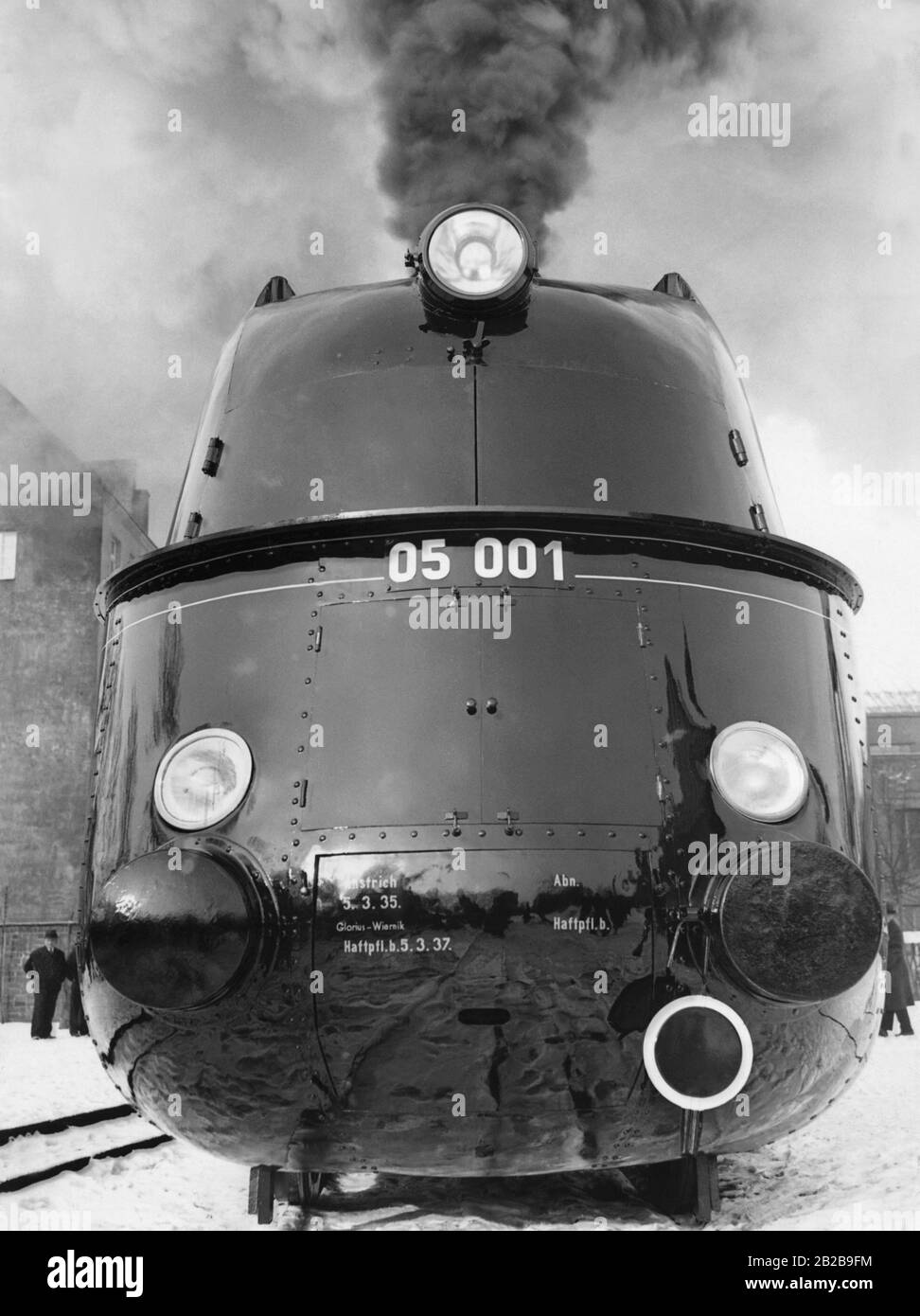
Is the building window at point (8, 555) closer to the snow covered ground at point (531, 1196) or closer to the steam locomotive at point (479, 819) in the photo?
the snow covered ground at point (531, 1196)

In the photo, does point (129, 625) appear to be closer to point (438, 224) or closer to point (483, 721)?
point (483, 721)

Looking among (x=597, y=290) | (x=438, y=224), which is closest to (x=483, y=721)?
(x=438, y=224)

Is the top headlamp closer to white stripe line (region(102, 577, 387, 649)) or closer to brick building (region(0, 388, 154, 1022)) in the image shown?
white stripe line (region(102, 577, 387, 649))

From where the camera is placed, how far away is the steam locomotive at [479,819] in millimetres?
3240

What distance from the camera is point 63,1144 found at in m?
7.43

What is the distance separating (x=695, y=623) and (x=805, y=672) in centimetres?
44

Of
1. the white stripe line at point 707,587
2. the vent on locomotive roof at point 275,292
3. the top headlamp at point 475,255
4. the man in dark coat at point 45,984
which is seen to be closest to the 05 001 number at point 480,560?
the white stripe line at point 707,587

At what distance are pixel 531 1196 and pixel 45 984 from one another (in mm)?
12249

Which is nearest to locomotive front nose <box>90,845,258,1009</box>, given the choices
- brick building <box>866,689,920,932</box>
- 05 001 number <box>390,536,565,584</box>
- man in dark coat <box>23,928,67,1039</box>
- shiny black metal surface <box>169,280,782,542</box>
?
05 001 number <box>390,536,565,584</box>

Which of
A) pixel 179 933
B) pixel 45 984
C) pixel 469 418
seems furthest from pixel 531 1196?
pixel 45 984

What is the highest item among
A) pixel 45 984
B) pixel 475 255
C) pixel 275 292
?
pixel 275 292

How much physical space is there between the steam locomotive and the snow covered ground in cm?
69

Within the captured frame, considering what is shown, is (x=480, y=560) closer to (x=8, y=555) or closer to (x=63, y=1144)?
(x=63, y=1144)

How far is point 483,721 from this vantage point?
3395 millimetres
